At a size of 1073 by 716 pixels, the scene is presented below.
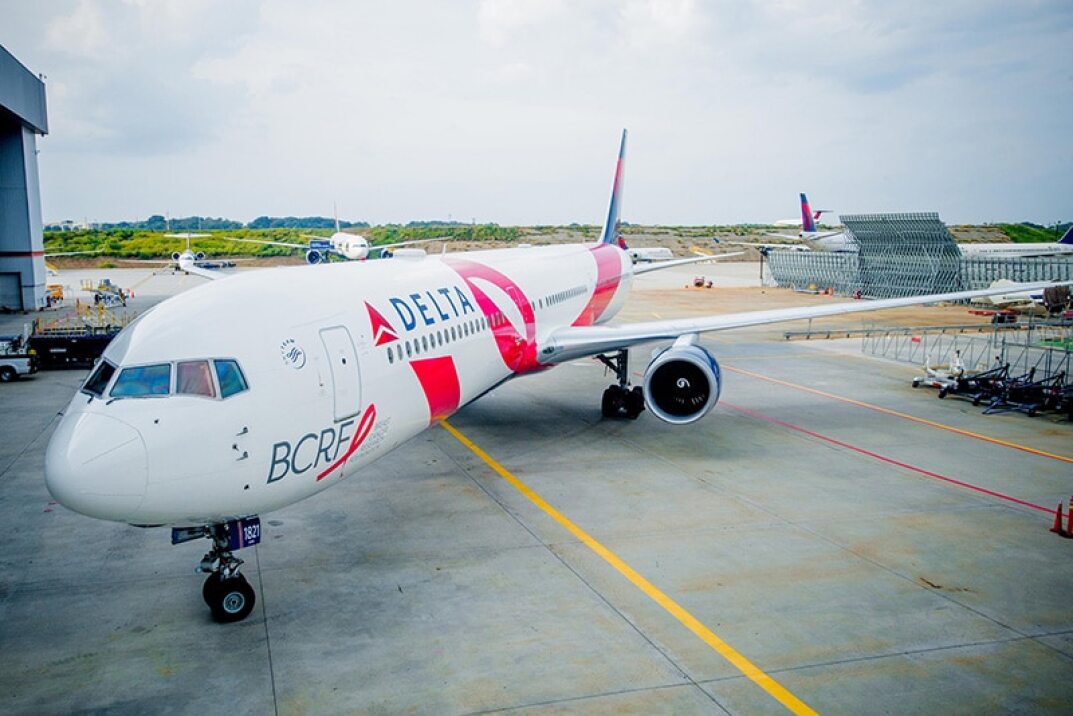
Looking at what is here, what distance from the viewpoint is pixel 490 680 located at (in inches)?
324

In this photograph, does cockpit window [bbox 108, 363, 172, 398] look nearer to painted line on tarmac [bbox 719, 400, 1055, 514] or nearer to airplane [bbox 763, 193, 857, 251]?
painted line on tarmac [bbox 719, 400, 1055, 514]

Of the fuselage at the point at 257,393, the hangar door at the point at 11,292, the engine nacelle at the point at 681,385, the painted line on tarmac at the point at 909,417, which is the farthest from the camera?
the hangar door at the point at 11,292

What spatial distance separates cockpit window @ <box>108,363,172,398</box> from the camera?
8242 mm

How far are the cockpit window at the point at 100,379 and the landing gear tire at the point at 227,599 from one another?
8.54 ft

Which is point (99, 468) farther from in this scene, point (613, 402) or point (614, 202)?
point (614, 202)

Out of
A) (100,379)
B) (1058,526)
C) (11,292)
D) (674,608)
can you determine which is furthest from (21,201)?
(1058,526)

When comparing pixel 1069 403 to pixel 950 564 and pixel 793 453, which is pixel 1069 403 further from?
pixel 950 564

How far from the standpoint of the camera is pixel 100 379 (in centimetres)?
852

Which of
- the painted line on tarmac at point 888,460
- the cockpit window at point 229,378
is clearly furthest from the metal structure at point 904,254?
the cockpit window at point 229,378

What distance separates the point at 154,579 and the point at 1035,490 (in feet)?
48.1

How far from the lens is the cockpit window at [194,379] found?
27.5 ft

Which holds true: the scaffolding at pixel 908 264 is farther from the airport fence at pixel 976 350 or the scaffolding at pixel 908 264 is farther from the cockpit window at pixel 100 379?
the cockpit window at pixel 100 379

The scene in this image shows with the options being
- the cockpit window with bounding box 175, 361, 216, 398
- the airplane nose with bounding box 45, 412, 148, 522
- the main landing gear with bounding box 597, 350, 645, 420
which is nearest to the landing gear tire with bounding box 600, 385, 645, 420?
the main landing gear with bounding box 597, 350, 645, 420

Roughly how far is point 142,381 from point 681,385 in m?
10.5
